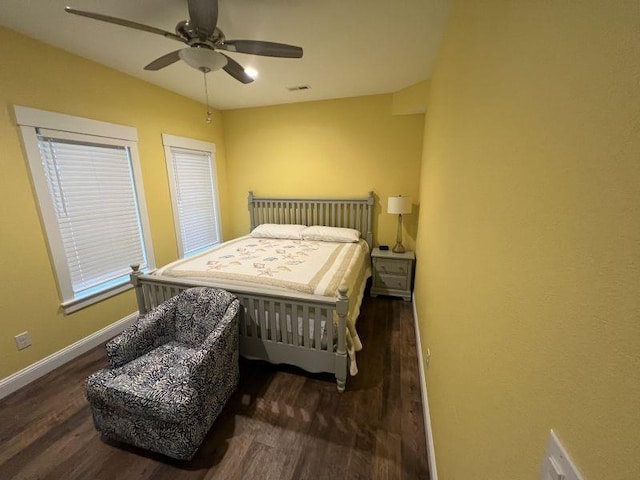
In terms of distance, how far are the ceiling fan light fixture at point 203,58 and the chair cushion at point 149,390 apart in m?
1.87

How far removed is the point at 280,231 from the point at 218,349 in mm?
2213

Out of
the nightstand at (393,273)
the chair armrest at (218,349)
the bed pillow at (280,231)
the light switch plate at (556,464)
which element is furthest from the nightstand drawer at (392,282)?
the light switch plate at (556,464)

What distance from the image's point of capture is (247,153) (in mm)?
4168

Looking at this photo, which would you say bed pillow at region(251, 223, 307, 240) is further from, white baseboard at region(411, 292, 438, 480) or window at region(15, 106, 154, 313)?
white baseboard at region(411, 292, 438, 480)

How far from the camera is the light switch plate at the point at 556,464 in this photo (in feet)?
1.33

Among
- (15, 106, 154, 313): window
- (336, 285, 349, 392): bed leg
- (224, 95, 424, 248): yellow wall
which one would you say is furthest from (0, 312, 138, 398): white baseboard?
(224, 95, 424, 248): yellow wall

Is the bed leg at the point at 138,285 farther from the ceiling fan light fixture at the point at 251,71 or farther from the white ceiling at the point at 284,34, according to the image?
the ceiling fan light fixture at the point at 251,71

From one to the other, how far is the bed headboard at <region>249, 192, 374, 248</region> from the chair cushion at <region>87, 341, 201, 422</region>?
2741 millimetres

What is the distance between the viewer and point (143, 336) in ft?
5.77

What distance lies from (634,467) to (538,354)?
0.23m

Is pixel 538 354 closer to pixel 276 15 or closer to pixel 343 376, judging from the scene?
pixel 343 376

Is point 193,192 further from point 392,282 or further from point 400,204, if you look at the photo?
point 392,282

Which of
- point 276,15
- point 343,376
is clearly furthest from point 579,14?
point 343,376

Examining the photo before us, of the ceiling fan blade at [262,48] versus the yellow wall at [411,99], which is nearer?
the ceiling fan blade at [262,48]
